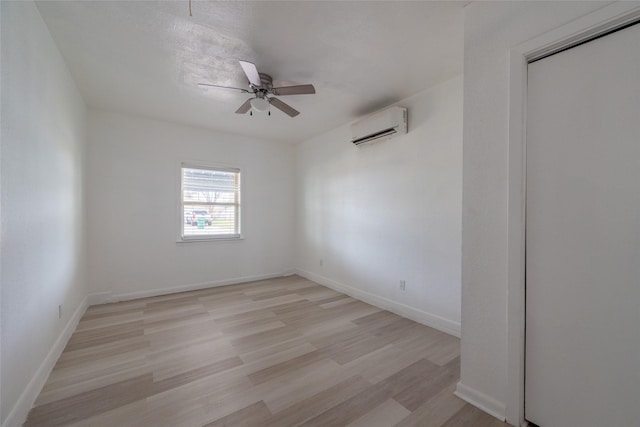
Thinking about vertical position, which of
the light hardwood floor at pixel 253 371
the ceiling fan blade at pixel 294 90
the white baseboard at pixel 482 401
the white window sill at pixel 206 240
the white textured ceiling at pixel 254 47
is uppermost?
the white textured ceiling at pixel 254 47

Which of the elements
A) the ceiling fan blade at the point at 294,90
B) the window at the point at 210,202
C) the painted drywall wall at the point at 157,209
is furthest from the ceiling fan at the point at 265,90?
the window at the point at 210,202

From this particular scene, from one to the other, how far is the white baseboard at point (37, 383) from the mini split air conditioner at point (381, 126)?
383cm

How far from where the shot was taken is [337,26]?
2010 millimetres

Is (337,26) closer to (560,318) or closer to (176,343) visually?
(560,318)

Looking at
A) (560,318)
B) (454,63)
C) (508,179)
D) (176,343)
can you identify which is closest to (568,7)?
(508,179)

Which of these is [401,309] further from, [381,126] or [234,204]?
[234,204]

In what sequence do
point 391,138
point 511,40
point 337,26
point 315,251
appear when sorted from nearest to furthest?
point 511,40 < point 337,26 < point 391,138 < point 315,251

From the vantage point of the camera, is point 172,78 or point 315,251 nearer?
point 172,78

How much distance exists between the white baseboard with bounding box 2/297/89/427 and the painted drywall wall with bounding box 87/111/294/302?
1.19 meters

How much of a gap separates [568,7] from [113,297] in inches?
214

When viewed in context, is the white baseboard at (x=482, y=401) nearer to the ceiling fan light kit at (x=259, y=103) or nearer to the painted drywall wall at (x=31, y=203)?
the painted drywall wall at (x=31, y=203)

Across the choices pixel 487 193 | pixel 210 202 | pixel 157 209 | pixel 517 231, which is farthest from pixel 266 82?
pixel 157 209

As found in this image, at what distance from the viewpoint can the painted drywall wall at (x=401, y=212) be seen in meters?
2.86

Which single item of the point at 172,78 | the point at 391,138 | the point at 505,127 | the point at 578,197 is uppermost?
the point at 172,78
